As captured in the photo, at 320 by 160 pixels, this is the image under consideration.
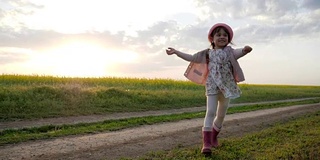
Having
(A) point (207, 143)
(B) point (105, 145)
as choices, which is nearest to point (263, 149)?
(A) point (207, 143)

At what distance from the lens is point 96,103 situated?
1852 cm

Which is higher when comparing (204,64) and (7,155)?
(204,64)

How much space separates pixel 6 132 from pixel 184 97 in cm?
1609

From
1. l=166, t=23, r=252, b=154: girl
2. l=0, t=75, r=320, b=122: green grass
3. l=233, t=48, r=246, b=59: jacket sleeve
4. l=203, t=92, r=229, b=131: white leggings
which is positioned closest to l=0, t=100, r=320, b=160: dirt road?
l=203, t=92, r=229, b=131: white leggings

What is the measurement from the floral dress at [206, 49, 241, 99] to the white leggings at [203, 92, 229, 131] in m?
0.14

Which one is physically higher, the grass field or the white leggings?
the white leggings

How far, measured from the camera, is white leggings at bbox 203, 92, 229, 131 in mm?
6148

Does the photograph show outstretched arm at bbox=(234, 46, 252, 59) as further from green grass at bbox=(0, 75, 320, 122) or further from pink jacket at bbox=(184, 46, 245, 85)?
green grass at bbox=(0, 75, 320, 122)

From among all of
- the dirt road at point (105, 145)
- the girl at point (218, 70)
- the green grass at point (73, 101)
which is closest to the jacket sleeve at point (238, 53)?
the girl at point (218, 70)

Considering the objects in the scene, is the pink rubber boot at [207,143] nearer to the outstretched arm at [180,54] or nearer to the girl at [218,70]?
the girl at [218,70]

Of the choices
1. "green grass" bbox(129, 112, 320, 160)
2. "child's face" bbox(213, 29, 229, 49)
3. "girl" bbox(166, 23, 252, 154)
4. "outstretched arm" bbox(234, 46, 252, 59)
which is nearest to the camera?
"green grass" bbox(129, 112, 320, 160)

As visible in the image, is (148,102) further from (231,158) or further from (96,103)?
(231,158)

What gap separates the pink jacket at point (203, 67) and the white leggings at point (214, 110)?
1.39ft

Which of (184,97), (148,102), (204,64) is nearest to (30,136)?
(204,64)
